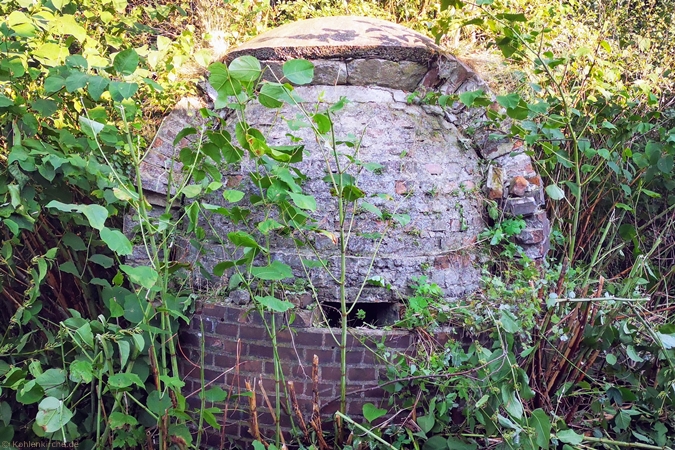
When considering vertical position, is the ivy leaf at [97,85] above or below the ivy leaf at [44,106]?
above

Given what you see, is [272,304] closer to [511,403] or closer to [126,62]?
[511,403]

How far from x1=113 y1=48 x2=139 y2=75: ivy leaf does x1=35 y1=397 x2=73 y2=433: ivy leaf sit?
1.28 metres

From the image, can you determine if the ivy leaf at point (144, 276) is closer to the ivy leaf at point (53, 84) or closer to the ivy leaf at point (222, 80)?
the ivy leaf at point (222, 80)

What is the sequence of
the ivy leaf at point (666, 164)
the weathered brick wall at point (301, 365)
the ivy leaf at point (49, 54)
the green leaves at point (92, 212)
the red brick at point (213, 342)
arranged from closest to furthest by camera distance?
1. the green leaves at point (92, 212)
2. the ivy leaf at point (49, 54)
3. the weathered brick wall at point (301, 365)
4. the red brick at point (213, 342)
5. the ivy leaf at point (666, 164)

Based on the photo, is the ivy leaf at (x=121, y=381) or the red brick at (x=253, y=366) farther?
the red brick at (x=253, y=366)

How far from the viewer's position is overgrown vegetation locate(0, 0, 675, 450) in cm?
209

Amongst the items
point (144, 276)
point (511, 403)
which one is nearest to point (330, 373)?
point (511, 403)

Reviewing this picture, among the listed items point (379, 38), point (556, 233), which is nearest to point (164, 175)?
point (379, 38)

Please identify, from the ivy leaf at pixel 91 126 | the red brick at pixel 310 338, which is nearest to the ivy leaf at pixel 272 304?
the red brick at pixel 310 338

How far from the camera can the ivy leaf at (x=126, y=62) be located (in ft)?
7.33

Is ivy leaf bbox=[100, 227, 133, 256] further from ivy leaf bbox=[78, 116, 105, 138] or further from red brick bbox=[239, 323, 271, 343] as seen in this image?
red brick bbox=[239, 323, 271, 343]

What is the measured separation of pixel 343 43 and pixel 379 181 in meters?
0.84

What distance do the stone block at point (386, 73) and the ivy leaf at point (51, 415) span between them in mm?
2219

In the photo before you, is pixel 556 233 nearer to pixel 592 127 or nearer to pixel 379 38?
pixel 592 127
